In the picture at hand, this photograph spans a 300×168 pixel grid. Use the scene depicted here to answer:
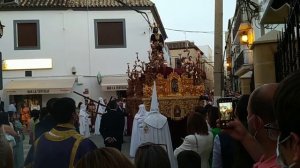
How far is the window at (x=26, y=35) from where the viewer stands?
31.4 metres

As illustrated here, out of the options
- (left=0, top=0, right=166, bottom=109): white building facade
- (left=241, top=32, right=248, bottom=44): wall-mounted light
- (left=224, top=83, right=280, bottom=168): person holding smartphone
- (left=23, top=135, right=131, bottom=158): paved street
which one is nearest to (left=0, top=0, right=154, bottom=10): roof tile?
(left=0, top=0, right=166, bottom=109): white building facade

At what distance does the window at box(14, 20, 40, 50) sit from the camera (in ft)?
103

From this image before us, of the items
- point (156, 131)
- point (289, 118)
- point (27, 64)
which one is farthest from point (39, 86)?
point (289, 118)

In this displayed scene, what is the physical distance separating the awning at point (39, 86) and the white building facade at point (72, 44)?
7cm

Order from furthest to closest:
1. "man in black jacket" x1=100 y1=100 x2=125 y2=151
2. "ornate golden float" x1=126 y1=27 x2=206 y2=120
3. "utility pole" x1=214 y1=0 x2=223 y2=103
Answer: "utility pole" x1=214 y1=0 x2=223 y2=103, "ornate golden float" x1=126 y1=27 x2=206 y2=120, "man in black jacket" x1=100 y1=100 x2=125 y2=151

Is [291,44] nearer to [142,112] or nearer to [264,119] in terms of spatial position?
[264,119]

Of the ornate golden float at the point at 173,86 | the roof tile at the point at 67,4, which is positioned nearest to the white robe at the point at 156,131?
the ornate golden float at the point at 173,86

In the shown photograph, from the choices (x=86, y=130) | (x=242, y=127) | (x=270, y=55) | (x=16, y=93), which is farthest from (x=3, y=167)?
(x=16, y=93)

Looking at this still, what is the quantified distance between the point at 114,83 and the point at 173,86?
17984mm

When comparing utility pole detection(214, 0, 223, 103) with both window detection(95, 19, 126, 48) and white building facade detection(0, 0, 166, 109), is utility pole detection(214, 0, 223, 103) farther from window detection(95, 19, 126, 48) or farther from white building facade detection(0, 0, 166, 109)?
window detection(95, 19, 126, 48)

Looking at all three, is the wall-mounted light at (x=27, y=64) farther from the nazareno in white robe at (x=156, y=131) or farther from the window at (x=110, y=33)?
the nazareno in white robe at (x=156, y=131)

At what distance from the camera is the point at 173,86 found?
43.0 ft

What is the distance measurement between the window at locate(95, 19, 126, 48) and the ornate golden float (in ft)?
60.0

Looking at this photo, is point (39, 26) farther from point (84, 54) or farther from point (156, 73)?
point (156, 73)
